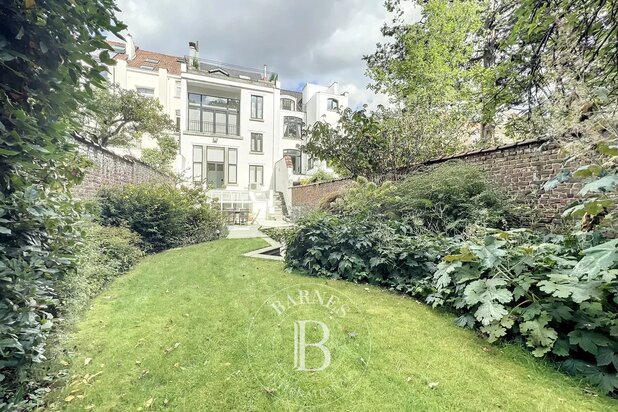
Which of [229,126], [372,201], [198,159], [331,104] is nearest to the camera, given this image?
[372,201]

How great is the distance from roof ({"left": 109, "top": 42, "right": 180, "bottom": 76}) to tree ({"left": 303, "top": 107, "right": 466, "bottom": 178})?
68.7ft

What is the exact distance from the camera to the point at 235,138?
853 inches

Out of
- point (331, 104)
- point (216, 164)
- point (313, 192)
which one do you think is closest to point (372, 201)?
point (313, 192)

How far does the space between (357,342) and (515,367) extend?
1.36 metres

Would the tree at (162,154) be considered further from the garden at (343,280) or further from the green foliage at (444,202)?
the green foliage at (444,202)

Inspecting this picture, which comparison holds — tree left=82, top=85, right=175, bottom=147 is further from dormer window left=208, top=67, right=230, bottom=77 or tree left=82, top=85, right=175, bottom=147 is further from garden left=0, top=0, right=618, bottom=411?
garden left=0, top=0, right=618, bottom=411

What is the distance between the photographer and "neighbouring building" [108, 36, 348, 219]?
20.0 m

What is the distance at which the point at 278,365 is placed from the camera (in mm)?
2586

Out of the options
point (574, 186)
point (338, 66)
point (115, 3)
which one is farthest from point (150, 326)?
point (338, 66)

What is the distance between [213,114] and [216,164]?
370 centimetres

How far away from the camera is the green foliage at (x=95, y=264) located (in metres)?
2.86

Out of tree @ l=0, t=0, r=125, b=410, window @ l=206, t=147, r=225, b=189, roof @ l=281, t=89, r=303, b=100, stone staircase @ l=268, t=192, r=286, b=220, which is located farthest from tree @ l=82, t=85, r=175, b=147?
roof @ l=281, t=89, r=303, b=100

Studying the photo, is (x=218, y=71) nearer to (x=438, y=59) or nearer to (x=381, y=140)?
(x=438, y=59)

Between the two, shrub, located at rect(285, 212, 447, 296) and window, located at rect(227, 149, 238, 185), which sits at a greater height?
window, located at rect(227, 149, 238, 185)
